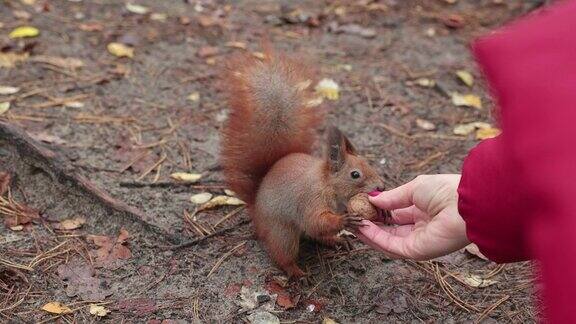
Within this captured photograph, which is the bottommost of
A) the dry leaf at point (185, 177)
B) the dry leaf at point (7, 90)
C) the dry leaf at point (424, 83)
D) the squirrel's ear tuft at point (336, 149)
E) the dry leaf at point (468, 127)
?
the dry leaf at point (185, 177)

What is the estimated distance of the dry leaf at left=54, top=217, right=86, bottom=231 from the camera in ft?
6.52

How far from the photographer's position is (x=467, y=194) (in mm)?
1230

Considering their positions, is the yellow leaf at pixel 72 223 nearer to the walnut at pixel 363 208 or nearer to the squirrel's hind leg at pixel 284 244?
the squirrel's hind leg at pixel 284 244

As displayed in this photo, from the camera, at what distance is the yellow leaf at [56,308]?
1686mm

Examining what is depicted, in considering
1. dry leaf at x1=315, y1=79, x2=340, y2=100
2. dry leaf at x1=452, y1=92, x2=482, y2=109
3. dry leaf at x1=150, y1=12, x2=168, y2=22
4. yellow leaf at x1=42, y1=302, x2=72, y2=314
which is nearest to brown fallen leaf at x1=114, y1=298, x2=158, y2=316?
yellow leaf at x1=42, y1=302, x2=72, y2=314

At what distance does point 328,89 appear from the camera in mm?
2854

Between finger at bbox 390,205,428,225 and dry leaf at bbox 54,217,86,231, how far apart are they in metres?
0.92

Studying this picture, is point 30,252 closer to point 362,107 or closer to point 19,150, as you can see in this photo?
point 19,150

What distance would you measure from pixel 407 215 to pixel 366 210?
109mm

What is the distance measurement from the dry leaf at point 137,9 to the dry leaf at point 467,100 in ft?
5.26

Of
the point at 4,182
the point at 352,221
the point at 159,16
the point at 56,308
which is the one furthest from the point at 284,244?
the point at 159,16

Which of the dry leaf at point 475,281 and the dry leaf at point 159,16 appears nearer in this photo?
the dry leaf at point 475,281

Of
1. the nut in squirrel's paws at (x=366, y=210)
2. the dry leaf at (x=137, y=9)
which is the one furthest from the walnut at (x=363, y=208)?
the dry leaf at (x=137, y=9)

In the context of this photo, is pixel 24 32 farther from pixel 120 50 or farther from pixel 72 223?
pixel 72 223
